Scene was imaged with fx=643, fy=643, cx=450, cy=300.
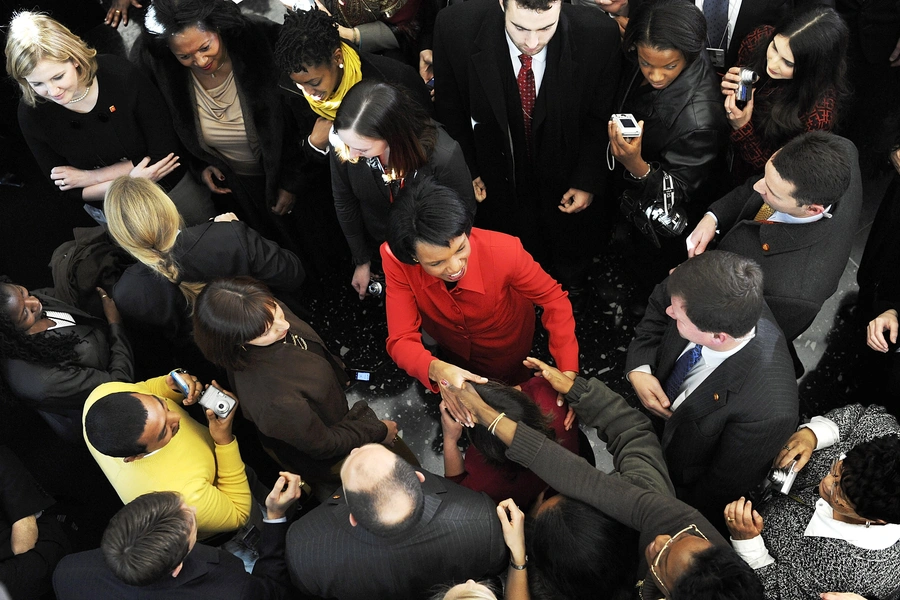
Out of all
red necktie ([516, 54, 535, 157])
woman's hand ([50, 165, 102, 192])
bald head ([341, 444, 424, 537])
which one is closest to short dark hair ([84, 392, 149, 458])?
bald head ([341, 444, 424, 537])

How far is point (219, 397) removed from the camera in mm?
2389

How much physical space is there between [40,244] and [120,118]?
1.73 m

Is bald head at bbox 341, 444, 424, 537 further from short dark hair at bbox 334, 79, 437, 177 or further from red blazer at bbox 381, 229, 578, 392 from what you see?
short dark hair at bbox 334, 79, 437, 177

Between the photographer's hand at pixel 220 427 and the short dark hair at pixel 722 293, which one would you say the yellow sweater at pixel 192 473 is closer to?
the photographer's hand at pixel 220 427

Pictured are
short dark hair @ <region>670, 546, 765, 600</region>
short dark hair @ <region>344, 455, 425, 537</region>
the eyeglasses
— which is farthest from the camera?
short dark hair @ <region>344, 455, 425, 537</region>

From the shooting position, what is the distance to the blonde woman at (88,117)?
261 centimetres

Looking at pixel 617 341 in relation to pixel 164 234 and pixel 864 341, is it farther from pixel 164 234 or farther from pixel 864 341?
pixel 164 234

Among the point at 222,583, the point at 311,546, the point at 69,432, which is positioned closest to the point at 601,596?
the point at 311,546

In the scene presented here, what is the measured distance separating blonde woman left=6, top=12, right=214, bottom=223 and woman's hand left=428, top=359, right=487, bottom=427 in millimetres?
1550

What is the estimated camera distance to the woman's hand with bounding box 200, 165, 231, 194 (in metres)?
3.29

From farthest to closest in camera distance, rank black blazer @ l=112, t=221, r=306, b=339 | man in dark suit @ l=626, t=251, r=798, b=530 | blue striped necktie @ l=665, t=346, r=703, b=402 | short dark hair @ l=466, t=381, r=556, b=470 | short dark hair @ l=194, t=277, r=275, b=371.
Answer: black blazer @ l=112, t=221, r=306, b=339, blue striped necktie @ l=665, t=346, r=703, b=402, short dark hair @ l=194, t=277, r=275, b=371, short dark hair @ l=466, t=381, r=556, b=470, man in dark suit @ l=626, t=251, r=798, b=530

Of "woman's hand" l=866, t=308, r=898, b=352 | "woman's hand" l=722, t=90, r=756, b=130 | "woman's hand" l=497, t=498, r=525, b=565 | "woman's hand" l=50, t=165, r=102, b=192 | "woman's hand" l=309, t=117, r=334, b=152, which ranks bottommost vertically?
"woman's hand" l=497, t=498, r=525, b=565

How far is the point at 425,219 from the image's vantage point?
2.07m

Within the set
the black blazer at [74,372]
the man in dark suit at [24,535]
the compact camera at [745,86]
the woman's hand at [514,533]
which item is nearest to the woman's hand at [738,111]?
the compact camera at [745,86]
